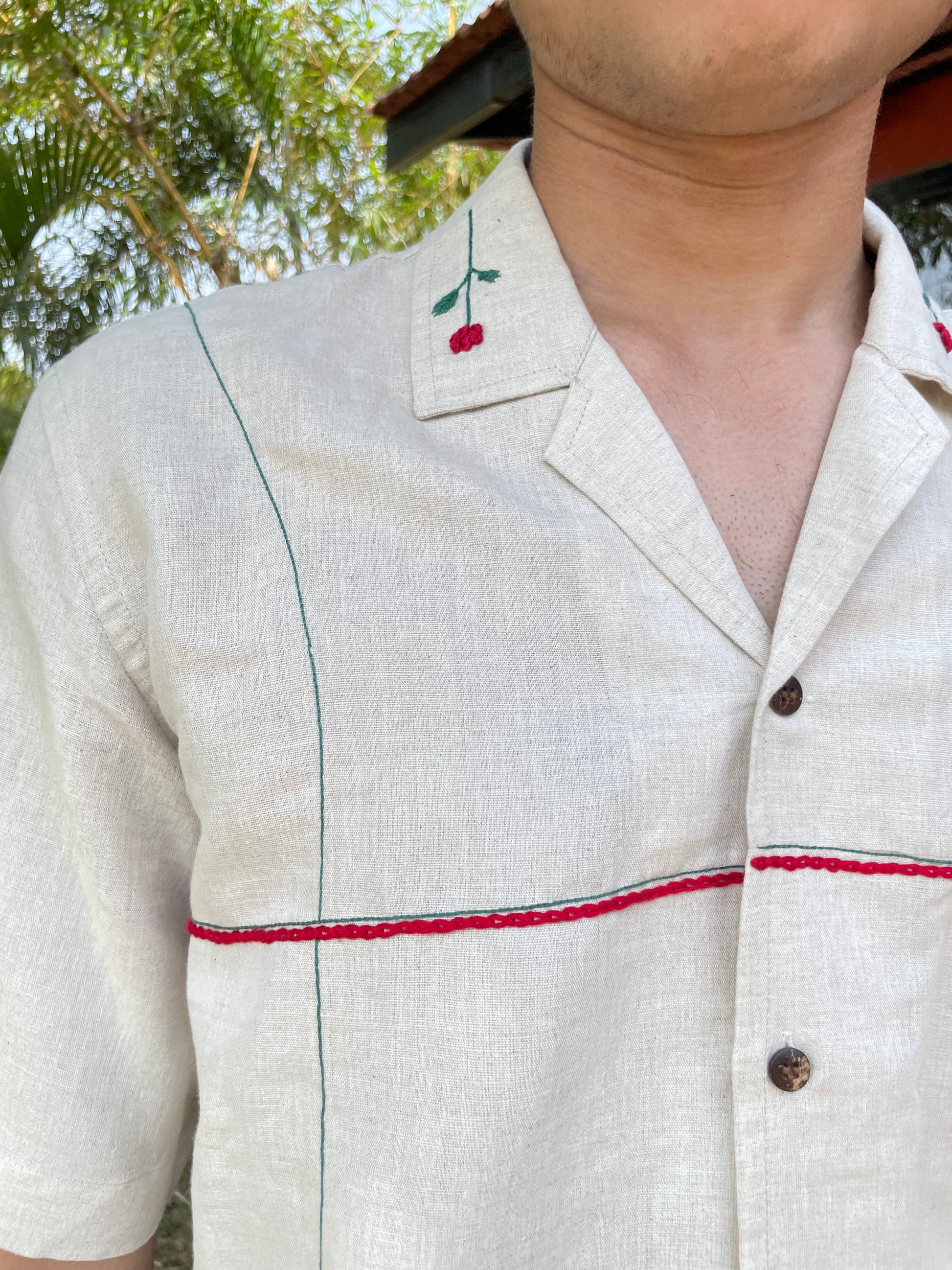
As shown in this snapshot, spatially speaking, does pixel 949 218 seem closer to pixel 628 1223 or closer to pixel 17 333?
pixel 17 333

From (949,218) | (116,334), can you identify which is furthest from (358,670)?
(949,218)

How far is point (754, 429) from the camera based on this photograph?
3.07 ft

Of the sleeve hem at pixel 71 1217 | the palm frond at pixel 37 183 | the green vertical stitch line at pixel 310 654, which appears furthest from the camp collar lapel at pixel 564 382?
the palm frond at pixel 37 183

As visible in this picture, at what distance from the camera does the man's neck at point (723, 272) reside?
91 centimetres

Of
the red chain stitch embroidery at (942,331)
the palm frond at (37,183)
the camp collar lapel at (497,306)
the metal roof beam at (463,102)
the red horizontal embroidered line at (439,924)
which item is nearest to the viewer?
the red horizontal embroidered line at (439,924)

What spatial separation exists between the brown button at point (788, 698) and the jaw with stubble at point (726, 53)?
0.42 m

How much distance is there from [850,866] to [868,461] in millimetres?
307

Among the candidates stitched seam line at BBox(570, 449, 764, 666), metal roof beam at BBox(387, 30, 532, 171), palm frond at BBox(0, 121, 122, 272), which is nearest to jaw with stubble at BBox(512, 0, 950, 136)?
stitched seam line at BBox(570, 449, 764, 666)

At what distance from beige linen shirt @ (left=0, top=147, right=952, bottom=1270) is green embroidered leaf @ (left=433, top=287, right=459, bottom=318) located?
9cm

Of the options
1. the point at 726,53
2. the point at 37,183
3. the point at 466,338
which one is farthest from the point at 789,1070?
the point at 37,183

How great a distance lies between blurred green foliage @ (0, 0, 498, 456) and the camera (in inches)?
228

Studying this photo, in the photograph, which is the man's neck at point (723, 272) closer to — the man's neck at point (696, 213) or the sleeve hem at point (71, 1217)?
the man's neck at point (696, 213)

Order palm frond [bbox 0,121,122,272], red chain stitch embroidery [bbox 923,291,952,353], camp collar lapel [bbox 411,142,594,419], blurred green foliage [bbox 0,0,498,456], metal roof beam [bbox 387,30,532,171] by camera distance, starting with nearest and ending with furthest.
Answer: camp collar lapel [bbox 411,142,594,419] < red chain stitch embroidery [bbox 923,291,952,353] < palm frond [bbox 0,121,122,272] < metal roof beam [bbox 387,30,532,171] < blurred green foliage [bbox 0,0,498,456]

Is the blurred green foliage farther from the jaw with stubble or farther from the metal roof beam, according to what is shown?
the jaw with stubble
